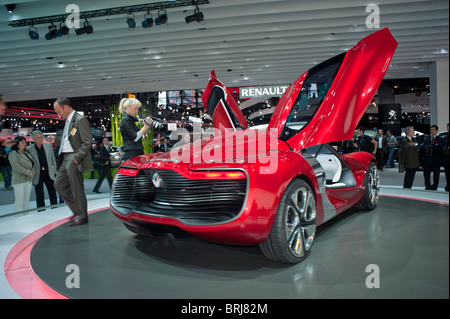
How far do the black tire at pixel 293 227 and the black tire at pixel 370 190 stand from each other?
5.44ft

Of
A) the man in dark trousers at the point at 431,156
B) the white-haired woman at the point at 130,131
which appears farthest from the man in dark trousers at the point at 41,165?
the man in dark trousers at the point at 431,156

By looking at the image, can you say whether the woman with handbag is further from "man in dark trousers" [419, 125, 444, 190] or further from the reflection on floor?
"man in dark trousers" [419, 125, 444, 190]

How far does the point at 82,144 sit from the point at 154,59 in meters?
6.13

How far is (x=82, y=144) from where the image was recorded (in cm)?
371

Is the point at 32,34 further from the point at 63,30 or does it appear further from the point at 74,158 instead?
the point at 74,158

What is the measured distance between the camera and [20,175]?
187 inches

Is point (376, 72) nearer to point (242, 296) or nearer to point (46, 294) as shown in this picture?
point (242, 296)

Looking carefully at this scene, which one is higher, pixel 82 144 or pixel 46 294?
pixel 82 144

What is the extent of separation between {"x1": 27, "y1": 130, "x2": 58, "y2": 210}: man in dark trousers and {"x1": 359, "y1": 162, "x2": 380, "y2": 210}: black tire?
16.3 ft

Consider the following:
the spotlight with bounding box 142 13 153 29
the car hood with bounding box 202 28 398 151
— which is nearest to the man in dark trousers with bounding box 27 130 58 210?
the spotlight with bounding box 142 13 153 29

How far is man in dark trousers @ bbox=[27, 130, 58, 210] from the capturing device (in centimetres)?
538

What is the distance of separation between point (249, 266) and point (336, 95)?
1.83 meters
